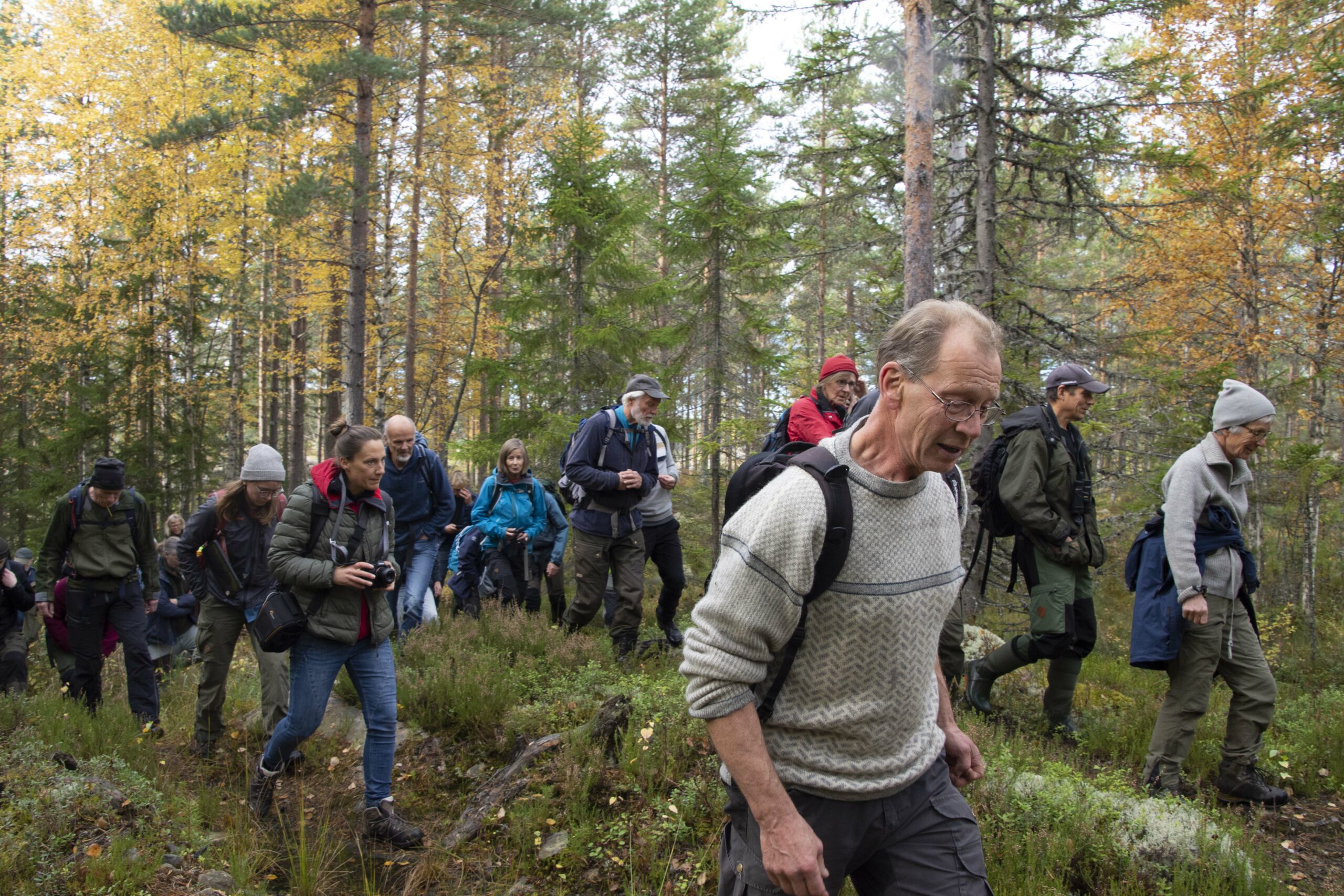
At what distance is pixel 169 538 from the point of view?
9.98 m

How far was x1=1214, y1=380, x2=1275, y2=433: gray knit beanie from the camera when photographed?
431 cm

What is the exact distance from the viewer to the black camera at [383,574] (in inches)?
163

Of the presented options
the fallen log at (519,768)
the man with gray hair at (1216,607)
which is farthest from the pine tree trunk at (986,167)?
the fallen log at (519,768)

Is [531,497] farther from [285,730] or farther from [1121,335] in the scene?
[1121,335]

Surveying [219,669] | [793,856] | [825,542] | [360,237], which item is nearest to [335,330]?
[360,237]

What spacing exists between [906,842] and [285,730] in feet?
11.8

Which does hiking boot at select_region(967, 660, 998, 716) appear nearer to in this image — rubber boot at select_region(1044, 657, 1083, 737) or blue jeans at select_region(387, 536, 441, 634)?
rubber boot at select_region(1044, 657, 1083, 737)

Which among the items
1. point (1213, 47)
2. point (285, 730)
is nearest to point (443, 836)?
point (285, 730)

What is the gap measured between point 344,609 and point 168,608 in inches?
239

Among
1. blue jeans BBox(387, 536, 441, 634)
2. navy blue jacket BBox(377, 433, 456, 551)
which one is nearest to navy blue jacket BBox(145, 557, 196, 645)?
blue jeans BBox(387, 536, 441, 634)

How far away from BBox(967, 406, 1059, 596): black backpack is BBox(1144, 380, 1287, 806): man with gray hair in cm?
88

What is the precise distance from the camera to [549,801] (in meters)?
4.21

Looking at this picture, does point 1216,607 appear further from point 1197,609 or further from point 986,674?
point 986,674

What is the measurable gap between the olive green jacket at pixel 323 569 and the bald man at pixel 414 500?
2.76 meters
